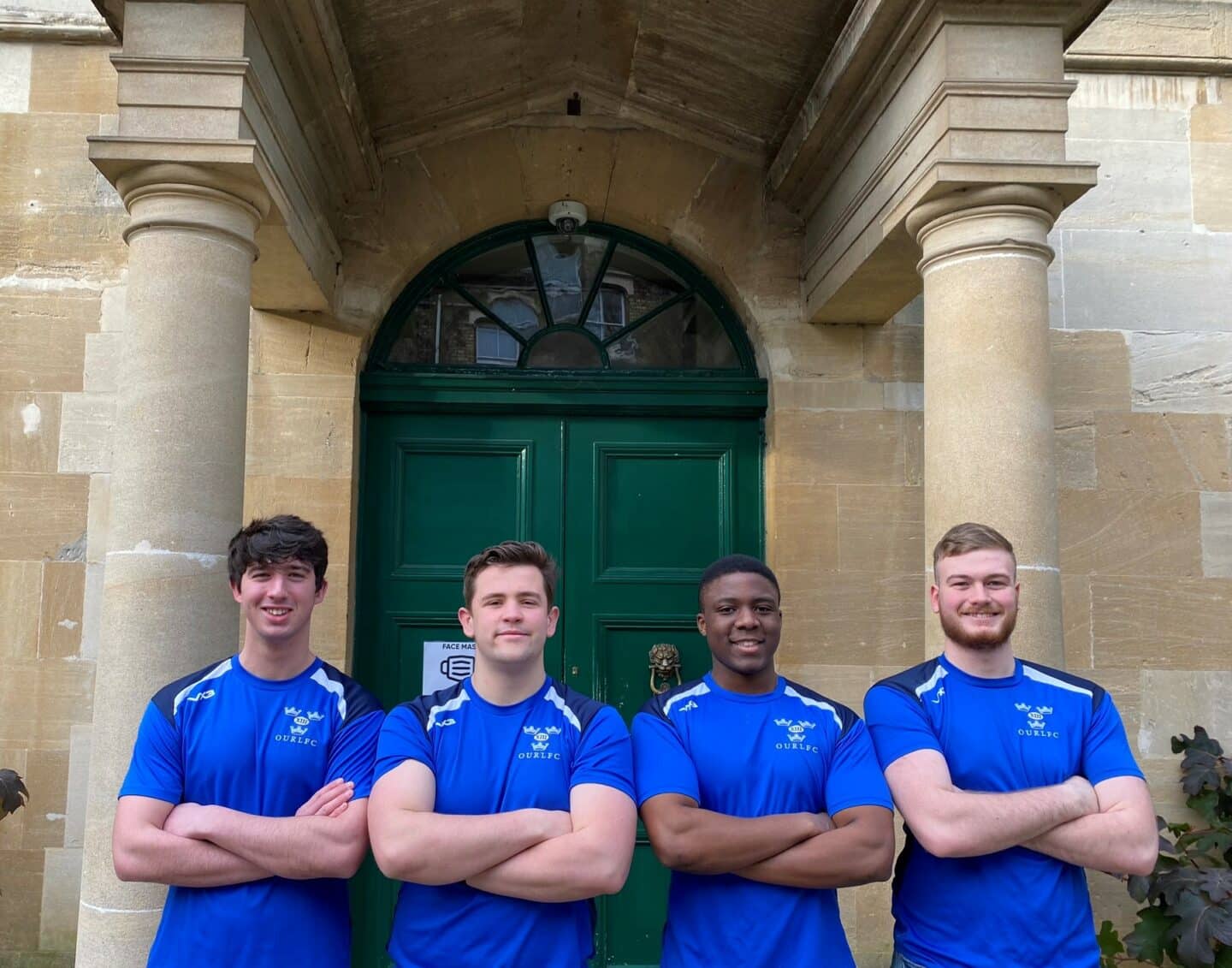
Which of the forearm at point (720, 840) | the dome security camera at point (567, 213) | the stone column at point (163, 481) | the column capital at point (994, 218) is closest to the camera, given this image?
the forearm at point (720, 840)

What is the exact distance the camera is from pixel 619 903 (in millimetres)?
5422

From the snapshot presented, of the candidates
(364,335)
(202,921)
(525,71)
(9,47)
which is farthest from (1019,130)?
(9,47)

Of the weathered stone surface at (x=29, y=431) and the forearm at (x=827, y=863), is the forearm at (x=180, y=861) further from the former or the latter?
the weathered stone surface at (x=29, y=431)

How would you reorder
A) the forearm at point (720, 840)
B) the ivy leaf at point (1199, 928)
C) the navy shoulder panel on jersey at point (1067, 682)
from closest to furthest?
1. the forearm at point (720, 840)
2. the navy shoulder panel on jersey at point (1067, 682)
3. the ivy leaf at point (1199, 928)

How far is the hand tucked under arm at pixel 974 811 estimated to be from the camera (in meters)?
2.67

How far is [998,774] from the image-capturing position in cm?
284

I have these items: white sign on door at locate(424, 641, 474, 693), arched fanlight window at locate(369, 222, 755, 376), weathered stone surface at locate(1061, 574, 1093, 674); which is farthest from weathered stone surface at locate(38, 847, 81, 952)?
weathered stone surface at locate(1061, 574, 1093, 674)

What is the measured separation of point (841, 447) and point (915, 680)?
2776 mm

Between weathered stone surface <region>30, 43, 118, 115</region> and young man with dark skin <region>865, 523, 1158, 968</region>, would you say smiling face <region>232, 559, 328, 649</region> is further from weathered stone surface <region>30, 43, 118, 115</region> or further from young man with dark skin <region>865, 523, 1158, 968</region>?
weathered stone surface <region>30, 43, 118, 115</region>

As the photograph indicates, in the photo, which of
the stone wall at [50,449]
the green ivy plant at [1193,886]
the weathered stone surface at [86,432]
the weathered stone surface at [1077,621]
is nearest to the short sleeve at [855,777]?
the green ivy plant at [1193,886]

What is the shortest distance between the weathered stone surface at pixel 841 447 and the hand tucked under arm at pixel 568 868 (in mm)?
3227

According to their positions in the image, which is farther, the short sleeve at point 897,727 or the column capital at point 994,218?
the column capital at point 994,218

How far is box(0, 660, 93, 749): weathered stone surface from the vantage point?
5.27 m

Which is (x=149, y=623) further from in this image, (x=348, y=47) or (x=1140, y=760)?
(x=1140, y=760)
